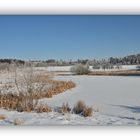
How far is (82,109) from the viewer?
14.5m

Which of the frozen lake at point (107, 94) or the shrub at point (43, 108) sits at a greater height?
the frozen lake at point (107, 94)

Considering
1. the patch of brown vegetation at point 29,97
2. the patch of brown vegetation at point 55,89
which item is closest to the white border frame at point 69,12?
the patch of brown vegetation at point 29,97

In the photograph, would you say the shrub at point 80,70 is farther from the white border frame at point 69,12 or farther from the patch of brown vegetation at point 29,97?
the white border frame at point 69,12

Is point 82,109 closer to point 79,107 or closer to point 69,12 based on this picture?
point 79,107

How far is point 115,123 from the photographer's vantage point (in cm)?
1450

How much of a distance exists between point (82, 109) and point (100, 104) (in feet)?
0.54

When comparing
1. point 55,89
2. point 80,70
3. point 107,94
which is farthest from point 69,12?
point 107,94

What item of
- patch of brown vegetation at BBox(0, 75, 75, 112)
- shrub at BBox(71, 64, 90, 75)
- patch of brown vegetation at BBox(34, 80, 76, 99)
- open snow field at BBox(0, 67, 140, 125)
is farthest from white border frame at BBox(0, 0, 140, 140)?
shrub at BBox(71, 64, 90, 75)

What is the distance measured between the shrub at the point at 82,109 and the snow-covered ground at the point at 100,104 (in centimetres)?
3

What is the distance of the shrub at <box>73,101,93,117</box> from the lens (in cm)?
1454

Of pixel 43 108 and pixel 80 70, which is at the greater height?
pixel 80 70

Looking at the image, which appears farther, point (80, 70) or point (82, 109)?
point (80, 70)

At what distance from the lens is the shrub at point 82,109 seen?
14.5 meters

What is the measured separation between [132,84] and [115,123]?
37 centimetres
